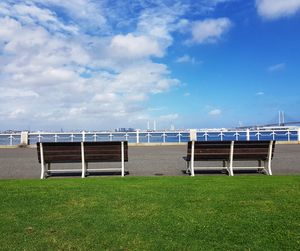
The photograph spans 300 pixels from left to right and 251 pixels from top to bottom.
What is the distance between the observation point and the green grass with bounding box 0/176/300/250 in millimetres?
4613

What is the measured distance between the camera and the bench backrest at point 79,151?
10.8 metres

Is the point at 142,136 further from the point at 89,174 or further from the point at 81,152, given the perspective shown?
the point at 81,152

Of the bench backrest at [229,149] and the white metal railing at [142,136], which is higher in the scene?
the white metal railing at [142,136]

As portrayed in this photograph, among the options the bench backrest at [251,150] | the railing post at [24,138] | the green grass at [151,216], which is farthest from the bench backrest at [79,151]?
the railing post at [24,138]

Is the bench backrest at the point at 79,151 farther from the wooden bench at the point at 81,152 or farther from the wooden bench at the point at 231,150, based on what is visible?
the wooden bench at the point at 231,150

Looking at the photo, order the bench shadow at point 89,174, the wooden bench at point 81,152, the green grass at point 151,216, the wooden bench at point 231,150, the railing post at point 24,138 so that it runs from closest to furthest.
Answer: the green grass at point 151,216 < the wooden bench at point 81,152 < the wooden bench at point 231,150 < the bench shadow at point 89,174 < the railing post at point 24,138

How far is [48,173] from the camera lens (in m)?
11.5

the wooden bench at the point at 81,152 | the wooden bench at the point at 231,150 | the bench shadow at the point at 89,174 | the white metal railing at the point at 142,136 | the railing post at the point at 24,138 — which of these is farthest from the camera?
the white metal railing at the point at 142,136

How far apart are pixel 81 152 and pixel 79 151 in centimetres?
7

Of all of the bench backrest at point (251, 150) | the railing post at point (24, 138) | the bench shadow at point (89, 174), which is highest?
the railing post at point (24, 138)

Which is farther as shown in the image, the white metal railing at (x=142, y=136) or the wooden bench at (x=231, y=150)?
the white metal railing at (x=142, y=136)

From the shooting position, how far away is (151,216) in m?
5.72

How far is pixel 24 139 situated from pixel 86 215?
24881mm

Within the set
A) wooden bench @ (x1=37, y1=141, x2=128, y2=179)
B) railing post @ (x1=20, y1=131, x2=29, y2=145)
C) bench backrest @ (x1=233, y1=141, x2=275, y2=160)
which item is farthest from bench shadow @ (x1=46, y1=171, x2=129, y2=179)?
railing post @ (x1=20, y1=131, x2=29, y2=145)
